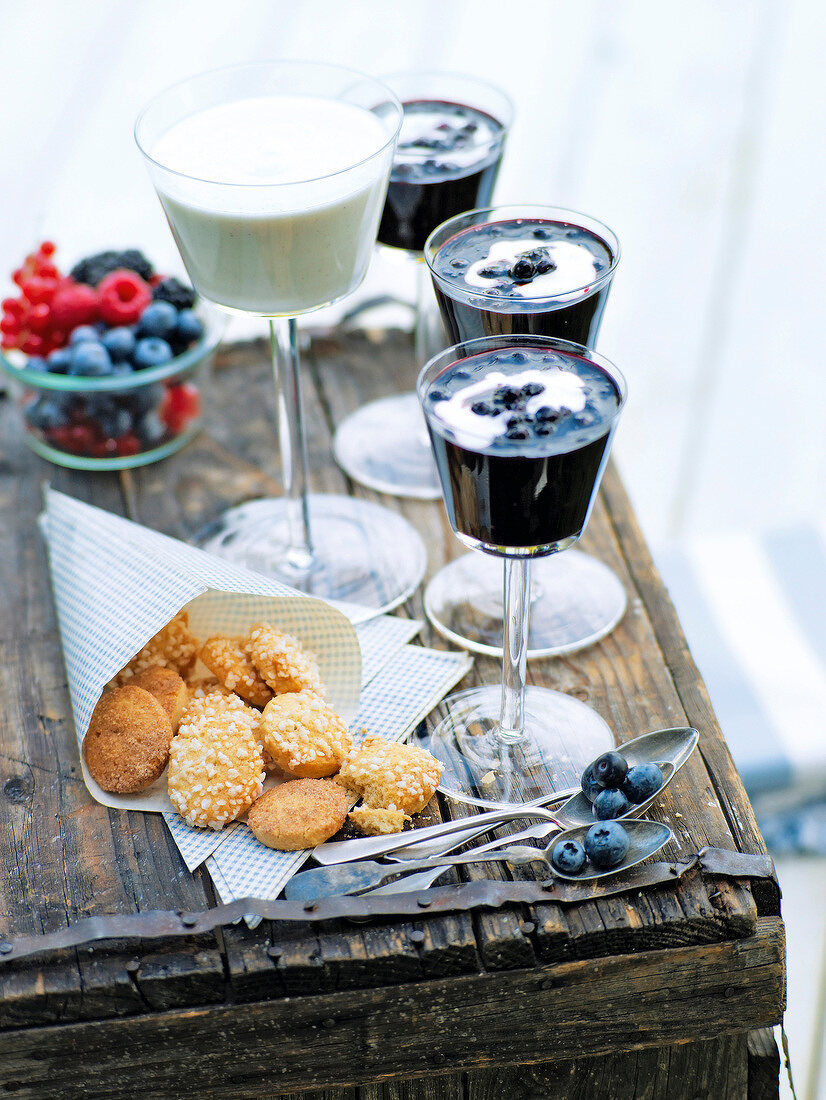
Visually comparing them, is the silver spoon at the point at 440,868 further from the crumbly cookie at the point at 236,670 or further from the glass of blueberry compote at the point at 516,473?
the crumbly cookie at the point at 236,670

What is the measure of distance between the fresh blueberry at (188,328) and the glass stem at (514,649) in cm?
76

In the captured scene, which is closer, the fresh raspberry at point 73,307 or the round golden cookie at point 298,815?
the round golden cookie at point 298,815

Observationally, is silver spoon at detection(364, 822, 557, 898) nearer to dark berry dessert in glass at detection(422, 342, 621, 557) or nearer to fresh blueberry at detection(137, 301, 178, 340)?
dark berry dessert in glass at detection(422, 342, 621, 557)

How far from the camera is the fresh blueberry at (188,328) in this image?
1.76 metres

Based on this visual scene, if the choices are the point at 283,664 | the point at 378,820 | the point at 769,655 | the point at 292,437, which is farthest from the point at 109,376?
the point at 769,655

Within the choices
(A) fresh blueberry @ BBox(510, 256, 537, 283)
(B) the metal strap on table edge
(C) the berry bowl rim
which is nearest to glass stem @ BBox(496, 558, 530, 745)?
(B) the metal strap on table edge

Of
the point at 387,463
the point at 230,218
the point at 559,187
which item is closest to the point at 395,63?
the point at 559,187

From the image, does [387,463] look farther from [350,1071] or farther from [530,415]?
[350,1071]

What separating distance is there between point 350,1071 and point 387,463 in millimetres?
881

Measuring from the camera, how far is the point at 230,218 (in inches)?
49.8

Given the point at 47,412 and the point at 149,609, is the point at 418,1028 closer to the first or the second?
the point at 149,609

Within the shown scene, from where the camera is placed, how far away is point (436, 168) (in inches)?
60.8

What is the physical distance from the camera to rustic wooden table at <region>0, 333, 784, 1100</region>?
109 centimetres

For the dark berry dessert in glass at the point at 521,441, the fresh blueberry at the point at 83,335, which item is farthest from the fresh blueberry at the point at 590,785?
the fresh blueberry at the point at 83,335
